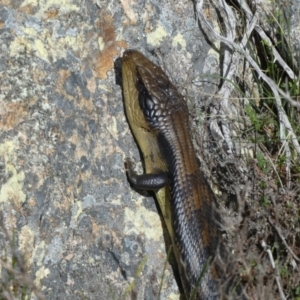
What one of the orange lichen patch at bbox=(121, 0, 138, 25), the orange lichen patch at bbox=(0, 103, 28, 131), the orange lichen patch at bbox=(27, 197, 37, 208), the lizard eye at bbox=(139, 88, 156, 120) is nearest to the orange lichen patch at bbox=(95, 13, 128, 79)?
the orange lichen patch at bbox=(121, 0, 138, 25)

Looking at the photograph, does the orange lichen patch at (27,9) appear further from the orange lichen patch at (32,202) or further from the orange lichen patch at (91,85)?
the orange lichen patch at (32,202)

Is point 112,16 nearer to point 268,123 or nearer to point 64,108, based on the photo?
point 64,108

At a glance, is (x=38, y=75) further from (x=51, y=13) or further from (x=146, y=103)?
(x=146, y=103)

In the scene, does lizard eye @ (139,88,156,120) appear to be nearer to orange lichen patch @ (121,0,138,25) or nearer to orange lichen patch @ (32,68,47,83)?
orange lichen patch @ (121,0,138,25)

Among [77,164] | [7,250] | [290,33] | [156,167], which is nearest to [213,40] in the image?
[290,33]

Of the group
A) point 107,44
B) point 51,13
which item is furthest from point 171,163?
point 51,13
